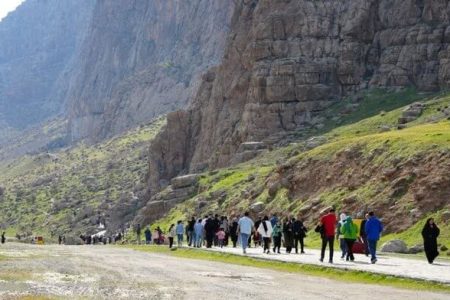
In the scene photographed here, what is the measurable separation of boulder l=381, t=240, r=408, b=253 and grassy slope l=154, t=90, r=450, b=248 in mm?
1150

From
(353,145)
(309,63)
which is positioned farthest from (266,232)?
(309,63)

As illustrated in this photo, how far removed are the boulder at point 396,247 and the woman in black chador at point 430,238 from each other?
24.4 feet

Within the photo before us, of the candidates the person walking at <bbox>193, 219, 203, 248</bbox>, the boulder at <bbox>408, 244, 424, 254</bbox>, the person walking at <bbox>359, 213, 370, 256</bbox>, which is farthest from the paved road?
the person walking at <bbox>193, 219, 203, 248</bbox>

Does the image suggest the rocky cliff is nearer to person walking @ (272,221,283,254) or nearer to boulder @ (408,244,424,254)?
person walking @ (272,221,283,254)

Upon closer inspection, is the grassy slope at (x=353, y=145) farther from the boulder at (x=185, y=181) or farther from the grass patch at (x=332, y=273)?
the grass patch at (x=332, y=273)

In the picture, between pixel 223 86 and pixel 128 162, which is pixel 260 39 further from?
pixel 128 162

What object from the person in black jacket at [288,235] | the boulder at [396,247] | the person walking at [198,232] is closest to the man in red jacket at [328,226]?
the boulder at [396,247]

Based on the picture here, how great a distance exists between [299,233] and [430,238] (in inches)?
478

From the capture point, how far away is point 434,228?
114ft

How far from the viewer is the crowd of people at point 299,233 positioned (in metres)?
36.3

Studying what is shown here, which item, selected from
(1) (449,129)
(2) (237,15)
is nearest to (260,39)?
(2) (237,15)

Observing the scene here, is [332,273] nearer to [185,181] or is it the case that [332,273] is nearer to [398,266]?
[398,266]

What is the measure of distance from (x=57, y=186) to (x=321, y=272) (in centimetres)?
16902

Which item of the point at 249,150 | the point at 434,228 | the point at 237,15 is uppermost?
the point at 237,15
